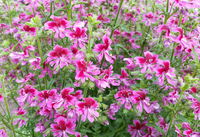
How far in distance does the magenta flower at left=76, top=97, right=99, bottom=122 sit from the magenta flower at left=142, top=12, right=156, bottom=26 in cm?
128

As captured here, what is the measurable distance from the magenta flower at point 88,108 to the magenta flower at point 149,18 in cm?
128

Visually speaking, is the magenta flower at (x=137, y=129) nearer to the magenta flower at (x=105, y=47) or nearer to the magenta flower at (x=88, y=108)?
the magenta flower at (x=88, y=108)

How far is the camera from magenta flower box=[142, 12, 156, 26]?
2.27 meters

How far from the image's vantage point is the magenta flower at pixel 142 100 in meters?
1.74

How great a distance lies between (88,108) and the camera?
1556 millimetres

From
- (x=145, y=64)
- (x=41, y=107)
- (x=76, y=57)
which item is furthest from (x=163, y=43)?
A: (x=41, y=107)

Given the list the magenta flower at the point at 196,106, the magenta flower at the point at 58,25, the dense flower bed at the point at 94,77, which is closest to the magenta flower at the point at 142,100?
the dense flower bed at the point at 94,77

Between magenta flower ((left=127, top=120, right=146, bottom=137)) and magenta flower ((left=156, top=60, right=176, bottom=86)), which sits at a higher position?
magenta flower ((left=156, top=60, right=176, bottom=86))

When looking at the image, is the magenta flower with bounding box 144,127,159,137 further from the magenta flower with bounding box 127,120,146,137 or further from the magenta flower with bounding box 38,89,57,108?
the magenta flower with bounding box 38,89,57,108

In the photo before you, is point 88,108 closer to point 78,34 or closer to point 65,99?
point 65,99

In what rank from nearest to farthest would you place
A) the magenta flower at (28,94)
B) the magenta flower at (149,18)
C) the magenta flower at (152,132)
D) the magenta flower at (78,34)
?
Answer: the magenta flower at (78,34) < the magenta flower at (28,94) < the magenta flower at (152,132) < the magenta flower at (149,18)

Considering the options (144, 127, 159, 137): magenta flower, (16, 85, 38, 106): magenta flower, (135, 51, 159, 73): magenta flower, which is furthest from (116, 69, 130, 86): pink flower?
(16, 85, 38, 106): magenta flower

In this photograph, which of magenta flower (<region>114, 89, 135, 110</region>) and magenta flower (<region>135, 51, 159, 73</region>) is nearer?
magenta flower (<region>135, 51, 159, 73</region>)

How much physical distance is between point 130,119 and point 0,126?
1.52 metres
